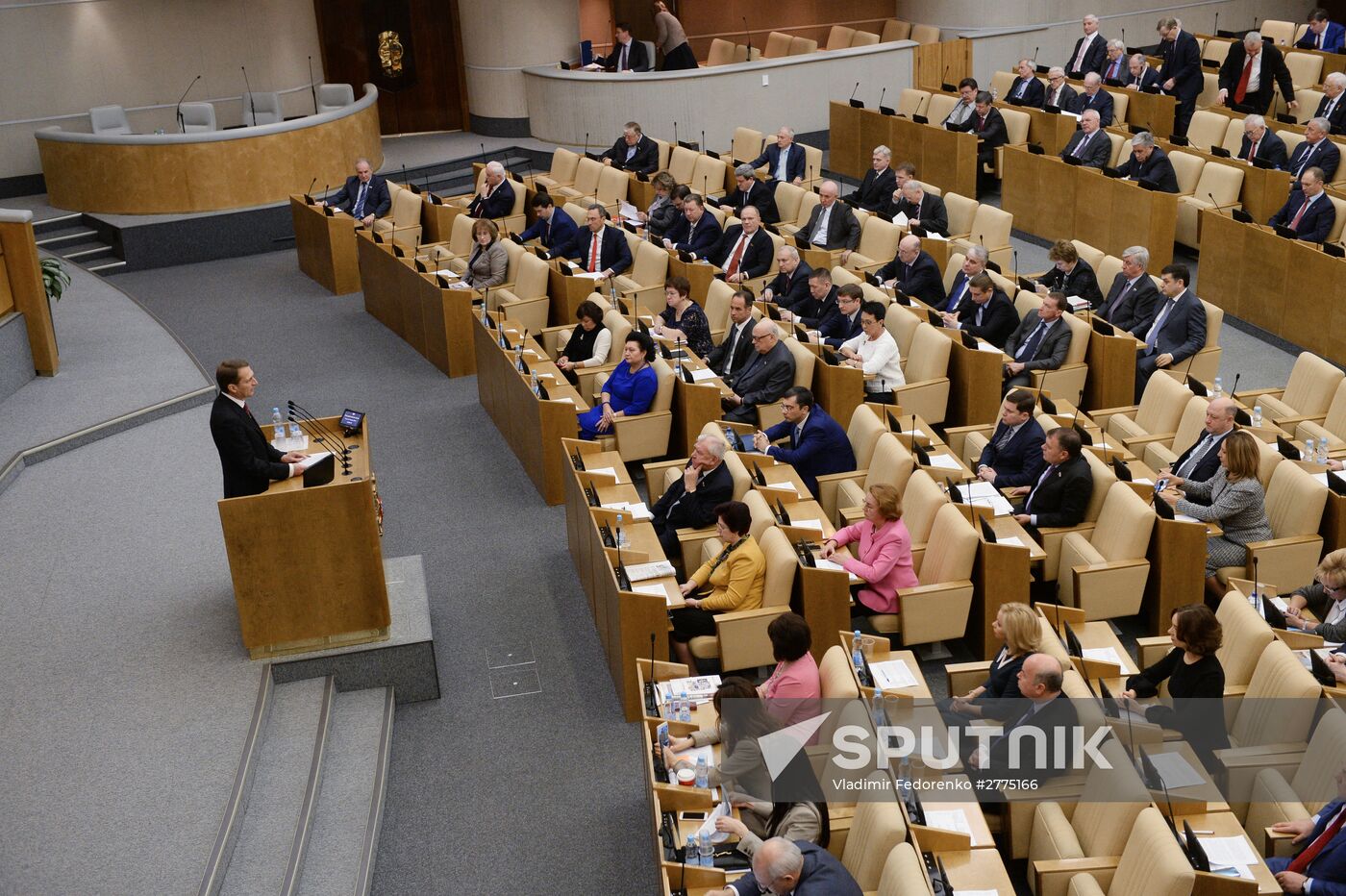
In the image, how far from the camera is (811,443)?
24.2ft

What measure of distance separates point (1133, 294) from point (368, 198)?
7.55 meters

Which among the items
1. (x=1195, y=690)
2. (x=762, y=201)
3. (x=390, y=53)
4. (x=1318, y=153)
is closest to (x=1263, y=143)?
(x=1318, y=153)

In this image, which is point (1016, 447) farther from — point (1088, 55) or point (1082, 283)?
point (1088, 55)

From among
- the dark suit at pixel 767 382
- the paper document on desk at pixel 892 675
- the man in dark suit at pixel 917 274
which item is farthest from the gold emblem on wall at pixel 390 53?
the paper document on desk at pixel 892 675

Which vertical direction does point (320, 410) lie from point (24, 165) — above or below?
below

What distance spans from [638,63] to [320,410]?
25.8 feet

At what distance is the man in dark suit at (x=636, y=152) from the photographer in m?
13.8

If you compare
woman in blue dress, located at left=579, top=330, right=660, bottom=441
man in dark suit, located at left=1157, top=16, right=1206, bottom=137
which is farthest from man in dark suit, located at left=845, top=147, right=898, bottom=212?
woman in blue dress, located at left=579, top=330, right=660, bottom=441

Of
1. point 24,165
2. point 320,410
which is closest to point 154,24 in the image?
point 24,165

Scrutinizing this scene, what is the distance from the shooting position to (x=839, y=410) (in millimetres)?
8344

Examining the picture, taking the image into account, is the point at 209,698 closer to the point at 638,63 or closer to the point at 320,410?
the point at 320,410

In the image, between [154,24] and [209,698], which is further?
[154,24]

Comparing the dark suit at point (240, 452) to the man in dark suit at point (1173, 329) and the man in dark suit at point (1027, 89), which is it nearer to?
the man in dark suit at point (1173, 329)

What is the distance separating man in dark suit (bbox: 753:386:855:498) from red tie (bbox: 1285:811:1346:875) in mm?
3429
